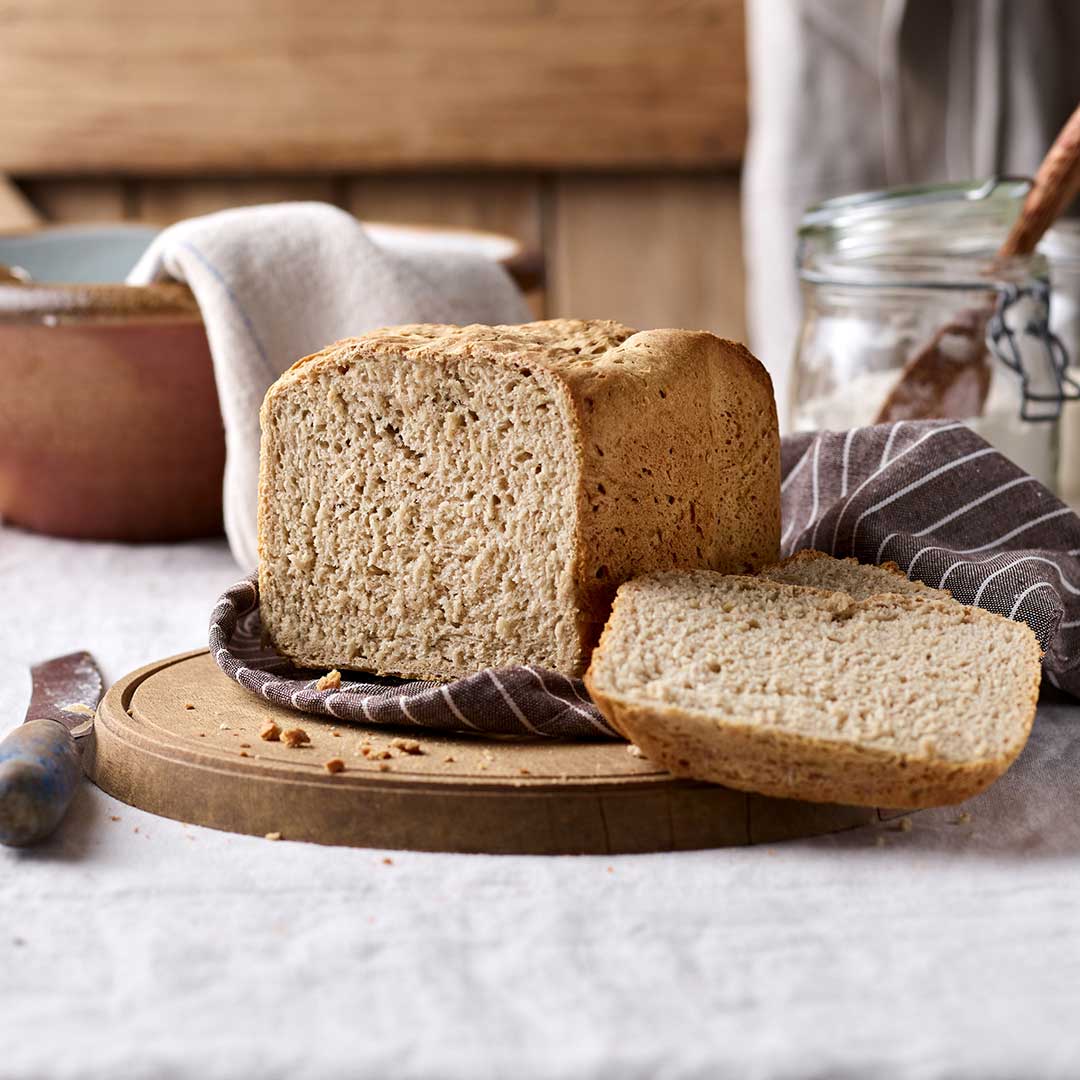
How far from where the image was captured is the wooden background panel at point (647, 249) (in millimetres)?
3834

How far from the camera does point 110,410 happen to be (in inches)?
87.7

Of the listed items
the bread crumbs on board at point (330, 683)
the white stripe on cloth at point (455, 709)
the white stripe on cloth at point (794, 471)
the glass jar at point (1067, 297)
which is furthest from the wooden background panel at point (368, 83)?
the white stripe on cloth at point (455, 709)

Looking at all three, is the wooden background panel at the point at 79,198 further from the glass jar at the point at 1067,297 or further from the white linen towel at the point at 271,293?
the glass jar at the point at 1067,297

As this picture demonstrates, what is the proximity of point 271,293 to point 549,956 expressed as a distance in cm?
135

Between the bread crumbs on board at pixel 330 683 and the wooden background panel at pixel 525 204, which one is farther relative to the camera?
the wooden background panel at pixel 525 204

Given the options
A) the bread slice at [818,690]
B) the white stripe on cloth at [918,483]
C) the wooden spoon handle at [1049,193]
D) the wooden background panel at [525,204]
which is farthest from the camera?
the wooden background panel at [525,204]

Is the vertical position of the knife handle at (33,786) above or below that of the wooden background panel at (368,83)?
below

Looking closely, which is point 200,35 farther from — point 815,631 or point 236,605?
point 815,631

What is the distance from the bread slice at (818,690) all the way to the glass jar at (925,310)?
0.77 meters

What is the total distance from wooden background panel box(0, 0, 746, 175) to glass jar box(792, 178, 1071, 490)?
1523 mm

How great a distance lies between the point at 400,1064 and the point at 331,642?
28.4 inches

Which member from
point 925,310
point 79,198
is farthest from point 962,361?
point 79,198

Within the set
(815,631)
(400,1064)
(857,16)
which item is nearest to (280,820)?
(400,1064)

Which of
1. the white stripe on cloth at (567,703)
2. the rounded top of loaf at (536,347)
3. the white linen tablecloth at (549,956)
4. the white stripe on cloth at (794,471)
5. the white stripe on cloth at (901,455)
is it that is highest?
the rounded top of loaf at (536,347)
